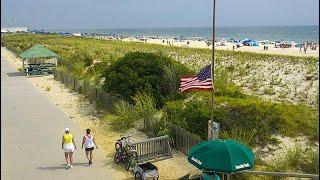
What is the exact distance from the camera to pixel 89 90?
74.1ft

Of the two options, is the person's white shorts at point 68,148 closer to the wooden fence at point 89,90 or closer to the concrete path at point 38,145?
the concrete path at point 38,145

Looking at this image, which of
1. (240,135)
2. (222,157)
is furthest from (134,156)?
(222,157)

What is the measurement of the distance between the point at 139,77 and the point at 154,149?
7132 millimetres

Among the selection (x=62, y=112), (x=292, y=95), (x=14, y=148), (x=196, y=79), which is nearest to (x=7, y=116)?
(x=62, y=112)

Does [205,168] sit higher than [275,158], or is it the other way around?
[205,168]

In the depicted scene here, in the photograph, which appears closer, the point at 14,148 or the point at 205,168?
the point at 205,168

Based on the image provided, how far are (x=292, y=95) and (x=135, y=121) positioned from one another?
8.83 meters

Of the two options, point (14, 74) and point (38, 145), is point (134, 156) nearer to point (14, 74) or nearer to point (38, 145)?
point (38, 145)

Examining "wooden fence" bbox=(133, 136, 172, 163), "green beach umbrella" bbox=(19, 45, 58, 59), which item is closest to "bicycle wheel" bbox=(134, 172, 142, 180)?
"wooden fence" bbox=(133, 136, 172, 163)

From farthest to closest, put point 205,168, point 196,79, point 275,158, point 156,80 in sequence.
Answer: point 156,80 → point 275,158 → point 196,79 → point 205,168

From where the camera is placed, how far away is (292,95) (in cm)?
2142

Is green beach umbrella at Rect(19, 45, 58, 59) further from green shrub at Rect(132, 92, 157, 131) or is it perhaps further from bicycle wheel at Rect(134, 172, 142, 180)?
bicycle wheel at Rect(134, 172, 142, 180)

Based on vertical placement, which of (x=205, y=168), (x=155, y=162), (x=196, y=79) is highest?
(x=196, y=79)

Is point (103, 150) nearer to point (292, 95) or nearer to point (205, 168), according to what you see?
point (205, 168)
